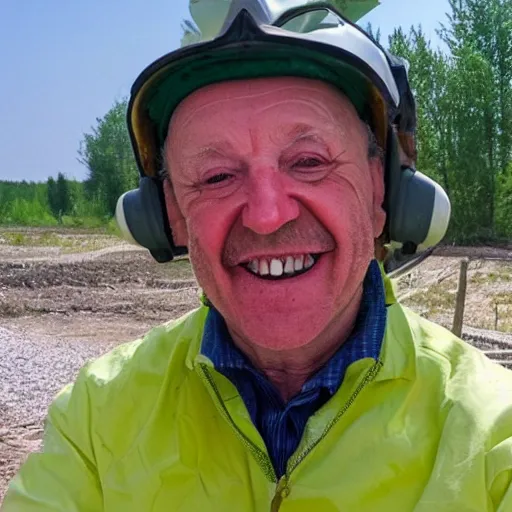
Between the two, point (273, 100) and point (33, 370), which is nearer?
point (273, 100)

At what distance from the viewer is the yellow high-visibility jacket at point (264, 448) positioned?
5.90 feet

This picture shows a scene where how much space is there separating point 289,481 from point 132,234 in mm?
915

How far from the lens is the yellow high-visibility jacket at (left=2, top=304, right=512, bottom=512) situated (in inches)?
70.8

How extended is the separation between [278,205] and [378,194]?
1.27ft

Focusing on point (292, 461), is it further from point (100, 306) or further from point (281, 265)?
point (100, 306)

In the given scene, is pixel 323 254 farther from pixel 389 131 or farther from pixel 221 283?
pixel 389 131

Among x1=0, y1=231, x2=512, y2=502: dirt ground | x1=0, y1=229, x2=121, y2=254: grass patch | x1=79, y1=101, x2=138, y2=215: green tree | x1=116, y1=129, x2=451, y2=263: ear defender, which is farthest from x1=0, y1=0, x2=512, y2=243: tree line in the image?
x1=116, y1=129, x2=451, y2=263: ear defender

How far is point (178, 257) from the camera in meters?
2.56

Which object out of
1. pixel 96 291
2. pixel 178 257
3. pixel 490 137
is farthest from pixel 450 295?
pixel 490 137

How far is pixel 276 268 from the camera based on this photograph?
2.05m

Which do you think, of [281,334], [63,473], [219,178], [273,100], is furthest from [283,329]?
[63,473]

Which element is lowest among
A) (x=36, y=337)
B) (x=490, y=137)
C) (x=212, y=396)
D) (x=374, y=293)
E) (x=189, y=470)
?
(x=36, y=337)

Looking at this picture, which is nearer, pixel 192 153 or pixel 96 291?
pixel 192 153

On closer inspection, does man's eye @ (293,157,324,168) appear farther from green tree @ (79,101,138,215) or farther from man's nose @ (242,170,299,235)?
green tree @ (79,101,138,215)
